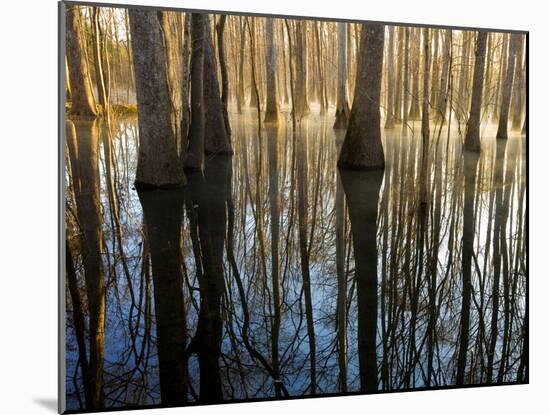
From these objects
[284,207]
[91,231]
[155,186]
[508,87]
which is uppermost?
[508,87]

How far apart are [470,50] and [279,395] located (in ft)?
7.89

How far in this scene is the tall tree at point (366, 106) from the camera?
450cm

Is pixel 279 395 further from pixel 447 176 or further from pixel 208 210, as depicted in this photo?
pixel 447 176

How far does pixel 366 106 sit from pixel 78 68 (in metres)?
1.69

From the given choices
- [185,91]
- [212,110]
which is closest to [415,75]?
[212,110]

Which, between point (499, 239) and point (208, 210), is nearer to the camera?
point (208, 210)

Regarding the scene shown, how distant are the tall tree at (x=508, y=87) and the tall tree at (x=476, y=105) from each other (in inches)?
6.1

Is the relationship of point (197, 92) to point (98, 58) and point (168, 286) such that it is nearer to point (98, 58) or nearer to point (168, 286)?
point (98, 58)

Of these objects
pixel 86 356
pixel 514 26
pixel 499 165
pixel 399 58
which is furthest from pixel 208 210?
pixel 514 26

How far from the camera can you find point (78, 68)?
4059mm

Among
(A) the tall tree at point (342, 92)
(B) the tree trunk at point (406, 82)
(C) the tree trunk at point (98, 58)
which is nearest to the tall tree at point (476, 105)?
(B) the tree trunk at point (406, 82)

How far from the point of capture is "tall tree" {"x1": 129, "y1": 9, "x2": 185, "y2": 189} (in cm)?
425

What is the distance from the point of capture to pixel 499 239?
4.86m

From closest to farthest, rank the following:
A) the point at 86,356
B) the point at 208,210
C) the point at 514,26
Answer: the point at 86,356
the point at 208,210
the point at 514,26
